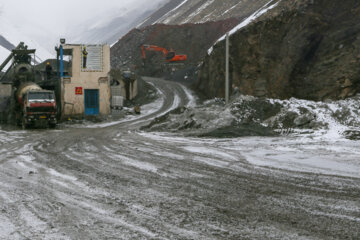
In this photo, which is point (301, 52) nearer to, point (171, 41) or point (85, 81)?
point (85, 81)

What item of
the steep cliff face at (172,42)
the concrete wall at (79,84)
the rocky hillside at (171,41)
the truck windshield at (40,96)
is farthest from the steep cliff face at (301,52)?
the steep cliff face at (172,42)

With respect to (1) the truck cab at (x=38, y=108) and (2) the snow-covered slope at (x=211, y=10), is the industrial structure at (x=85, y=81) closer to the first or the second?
(1) the truck cab at (x=38, y=108)

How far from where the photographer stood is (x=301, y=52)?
109 ft

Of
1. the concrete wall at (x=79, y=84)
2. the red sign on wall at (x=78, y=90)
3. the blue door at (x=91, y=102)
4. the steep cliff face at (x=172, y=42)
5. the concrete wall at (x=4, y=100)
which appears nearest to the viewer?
the concrete wall at (x=4, y=100)

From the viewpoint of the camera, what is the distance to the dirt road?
452cm

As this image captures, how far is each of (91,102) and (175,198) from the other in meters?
29.1

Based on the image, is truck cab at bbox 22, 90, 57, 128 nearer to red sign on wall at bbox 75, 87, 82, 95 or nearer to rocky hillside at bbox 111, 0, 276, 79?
red sign on wall at bbox 75, 87, 82, 95

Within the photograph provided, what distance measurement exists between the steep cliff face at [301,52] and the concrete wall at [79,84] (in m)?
13.7

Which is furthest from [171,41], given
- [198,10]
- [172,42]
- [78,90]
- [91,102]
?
[198,10]

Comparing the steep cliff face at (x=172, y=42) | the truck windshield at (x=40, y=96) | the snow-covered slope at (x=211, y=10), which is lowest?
the truck windshield at (x=40, y=96)

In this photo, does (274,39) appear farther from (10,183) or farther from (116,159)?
(10,183)

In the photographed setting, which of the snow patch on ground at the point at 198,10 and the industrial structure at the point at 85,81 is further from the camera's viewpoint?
the snow patch on ground at the point at 198,10

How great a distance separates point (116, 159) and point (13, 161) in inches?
114

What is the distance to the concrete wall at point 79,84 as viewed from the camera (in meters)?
33.0
